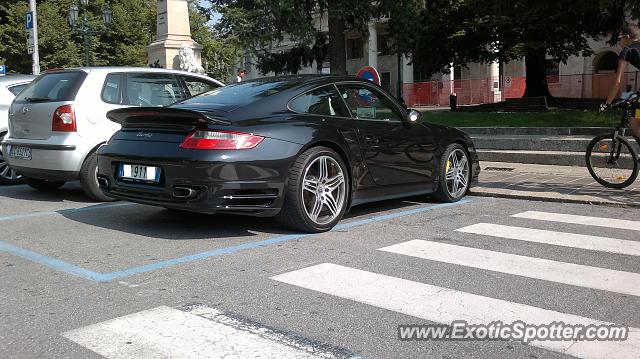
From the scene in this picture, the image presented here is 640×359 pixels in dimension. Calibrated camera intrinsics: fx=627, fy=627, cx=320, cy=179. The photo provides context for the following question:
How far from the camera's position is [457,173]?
7.82 m

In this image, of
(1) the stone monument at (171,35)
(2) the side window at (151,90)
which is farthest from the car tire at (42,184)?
(1) the stone monument at (171,35)

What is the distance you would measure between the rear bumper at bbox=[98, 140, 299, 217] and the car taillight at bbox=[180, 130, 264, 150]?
52 mm

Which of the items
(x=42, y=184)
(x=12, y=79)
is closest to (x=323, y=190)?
(x=42, y=184)

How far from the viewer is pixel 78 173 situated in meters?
7.61

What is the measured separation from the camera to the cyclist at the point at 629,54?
785cm

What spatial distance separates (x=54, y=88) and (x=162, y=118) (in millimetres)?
3069

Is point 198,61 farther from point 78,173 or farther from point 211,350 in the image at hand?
point 211,350

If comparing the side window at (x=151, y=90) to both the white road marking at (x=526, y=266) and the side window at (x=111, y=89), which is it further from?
the white road marking at (x=526, y=266)

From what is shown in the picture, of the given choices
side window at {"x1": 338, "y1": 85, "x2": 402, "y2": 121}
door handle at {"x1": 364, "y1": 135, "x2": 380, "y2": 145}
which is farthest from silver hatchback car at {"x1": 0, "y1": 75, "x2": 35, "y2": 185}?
door handle at {"x1": 364, "y1": 135, "x2": 380, "y2": 145}

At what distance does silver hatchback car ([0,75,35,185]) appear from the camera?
9477 mm

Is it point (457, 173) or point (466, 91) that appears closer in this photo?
point (457, 173)

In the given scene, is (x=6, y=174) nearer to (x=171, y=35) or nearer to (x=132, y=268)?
(x=132, y=268)

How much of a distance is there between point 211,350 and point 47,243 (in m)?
3.09

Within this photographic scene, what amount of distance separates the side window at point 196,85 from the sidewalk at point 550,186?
400 cm
